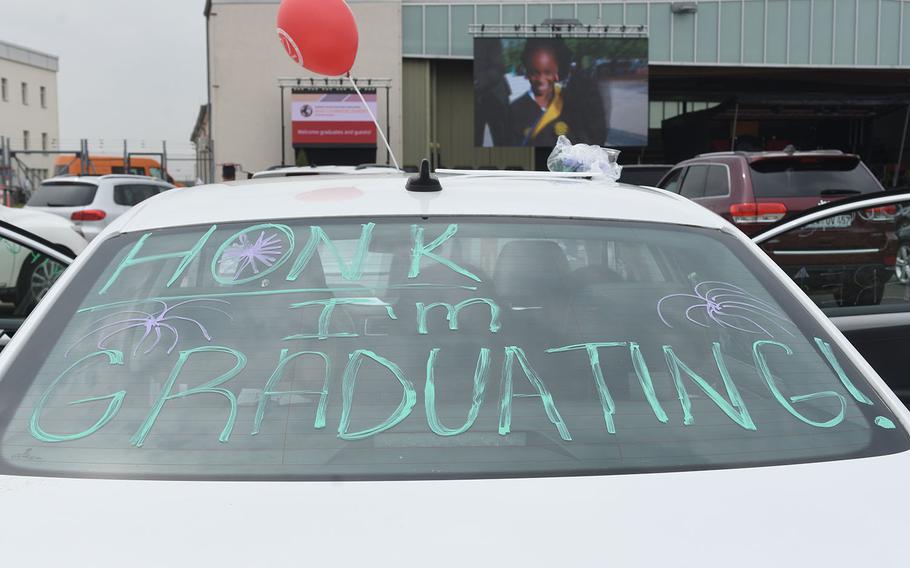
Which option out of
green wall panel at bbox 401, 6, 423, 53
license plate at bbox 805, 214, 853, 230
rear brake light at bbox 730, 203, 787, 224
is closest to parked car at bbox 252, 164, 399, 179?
license plate at bbox 805, 214, 853, 230

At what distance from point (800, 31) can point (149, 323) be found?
36012mm

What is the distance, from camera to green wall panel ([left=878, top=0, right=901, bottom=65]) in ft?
115

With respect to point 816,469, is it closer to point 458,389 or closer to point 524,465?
point 524,465

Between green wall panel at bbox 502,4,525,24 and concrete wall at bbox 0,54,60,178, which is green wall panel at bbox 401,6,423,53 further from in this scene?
concrete wall at bbox 0,54,60,178

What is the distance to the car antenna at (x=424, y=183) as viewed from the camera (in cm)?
248

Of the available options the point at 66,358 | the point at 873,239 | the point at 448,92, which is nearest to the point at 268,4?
the point at 448,92

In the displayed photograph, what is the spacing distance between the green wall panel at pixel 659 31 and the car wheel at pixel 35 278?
30.6 meters

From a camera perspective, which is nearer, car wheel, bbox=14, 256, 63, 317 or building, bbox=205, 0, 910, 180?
car wheel, bbox=14, 256, 63, 317

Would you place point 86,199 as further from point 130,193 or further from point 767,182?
point 767,182

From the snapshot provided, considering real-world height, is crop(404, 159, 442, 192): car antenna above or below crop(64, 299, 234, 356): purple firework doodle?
above

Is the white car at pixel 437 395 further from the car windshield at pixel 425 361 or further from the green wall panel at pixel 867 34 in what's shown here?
the green wall panel at pixel 867 34

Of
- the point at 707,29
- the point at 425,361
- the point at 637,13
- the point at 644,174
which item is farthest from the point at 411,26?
the point at 425,361

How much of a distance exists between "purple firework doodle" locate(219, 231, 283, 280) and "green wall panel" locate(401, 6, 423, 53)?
33.0 meters

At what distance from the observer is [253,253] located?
88.4 inches
